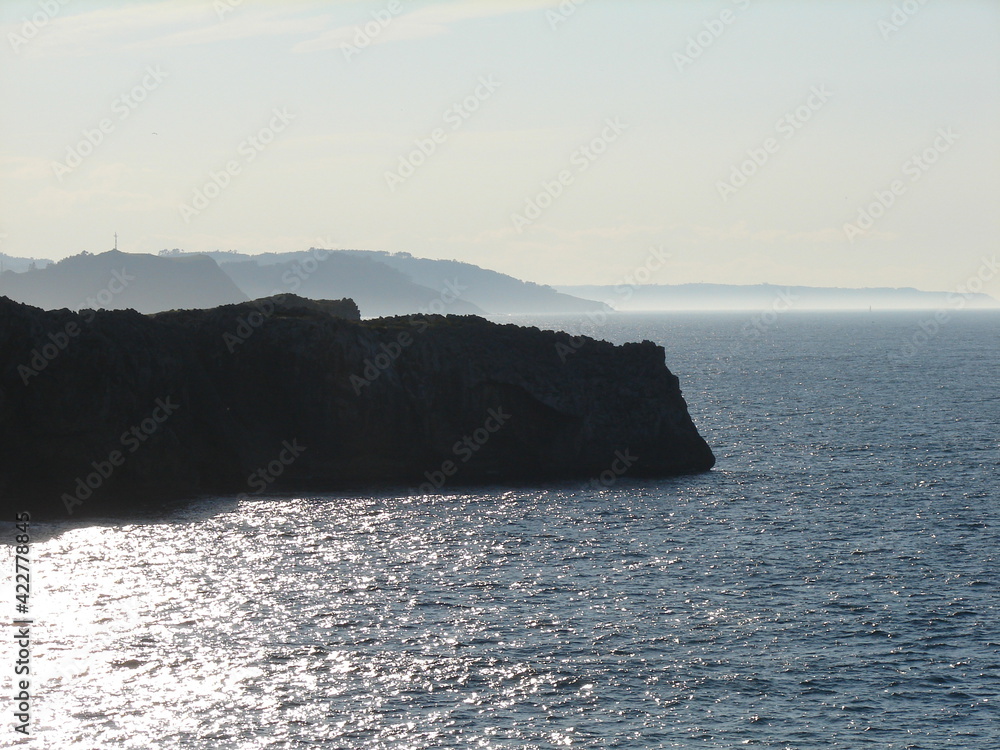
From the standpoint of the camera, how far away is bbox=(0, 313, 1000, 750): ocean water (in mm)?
39219

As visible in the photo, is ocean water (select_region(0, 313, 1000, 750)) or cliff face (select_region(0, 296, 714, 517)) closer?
ocean water (select_region(0, 313, 1000, 750))

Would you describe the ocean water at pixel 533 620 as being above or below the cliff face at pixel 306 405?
below

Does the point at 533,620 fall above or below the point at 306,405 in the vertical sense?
below

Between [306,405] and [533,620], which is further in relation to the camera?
[306,405]

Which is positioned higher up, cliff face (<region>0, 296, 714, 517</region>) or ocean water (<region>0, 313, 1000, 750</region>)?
cliff face (<region>0, 296, 714, 517</region>)

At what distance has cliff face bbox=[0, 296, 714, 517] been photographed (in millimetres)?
74188

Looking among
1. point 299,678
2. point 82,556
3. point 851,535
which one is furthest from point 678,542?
point 82,556

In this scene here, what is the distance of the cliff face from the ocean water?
5.71 meters

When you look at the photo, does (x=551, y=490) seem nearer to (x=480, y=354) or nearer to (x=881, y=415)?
(x=480, y=354)

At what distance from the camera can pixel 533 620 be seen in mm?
50688

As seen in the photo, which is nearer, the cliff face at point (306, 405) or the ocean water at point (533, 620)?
the ocean water at point (533, 620)

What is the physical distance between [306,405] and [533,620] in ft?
132

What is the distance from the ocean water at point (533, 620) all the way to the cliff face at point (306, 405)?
571cm

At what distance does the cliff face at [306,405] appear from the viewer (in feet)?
243
